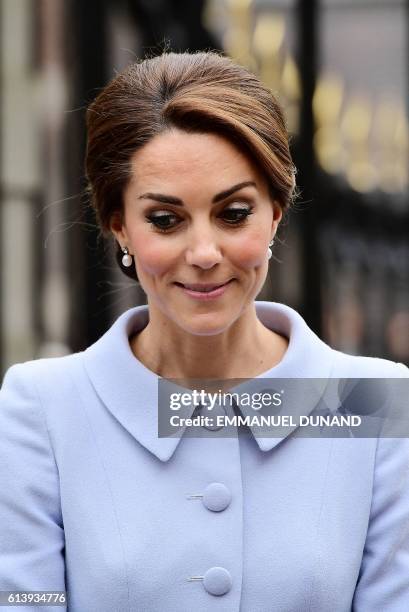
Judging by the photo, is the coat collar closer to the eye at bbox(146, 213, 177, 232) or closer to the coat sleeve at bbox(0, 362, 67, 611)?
the coat sleeve at bbox(0, 362, 67, 611)

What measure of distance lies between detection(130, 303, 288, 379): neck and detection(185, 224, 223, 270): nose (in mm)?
209

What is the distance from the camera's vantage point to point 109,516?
2.29 metres

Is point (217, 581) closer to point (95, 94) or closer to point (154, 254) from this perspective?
point (154, 254)

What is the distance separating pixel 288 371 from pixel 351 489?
26 cm

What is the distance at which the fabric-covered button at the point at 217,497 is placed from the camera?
230 centimetres

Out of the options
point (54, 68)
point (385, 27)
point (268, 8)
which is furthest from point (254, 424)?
point (385, 27)

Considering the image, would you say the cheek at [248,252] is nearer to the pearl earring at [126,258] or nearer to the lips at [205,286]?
the lips at [205,286]

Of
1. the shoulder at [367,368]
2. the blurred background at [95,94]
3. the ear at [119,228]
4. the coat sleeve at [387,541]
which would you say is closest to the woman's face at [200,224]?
the ear at [119,228]

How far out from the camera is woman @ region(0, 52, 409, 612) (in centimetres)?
223

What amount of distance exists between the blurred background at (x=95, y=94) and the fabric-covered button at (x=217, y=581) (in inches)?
79.1

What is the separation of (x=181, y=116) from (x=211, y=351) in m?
0.43

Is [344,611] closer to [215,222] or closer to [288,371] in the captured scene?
[288,371]

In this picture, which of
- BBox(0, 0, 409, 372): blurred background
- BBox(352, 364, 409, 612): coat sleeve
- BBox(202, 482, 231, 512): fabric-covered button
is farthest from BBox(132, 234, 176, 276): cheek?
BBox(0, 0, 409, 372): blurred background

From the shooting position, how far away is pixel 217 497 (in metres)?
2.30
